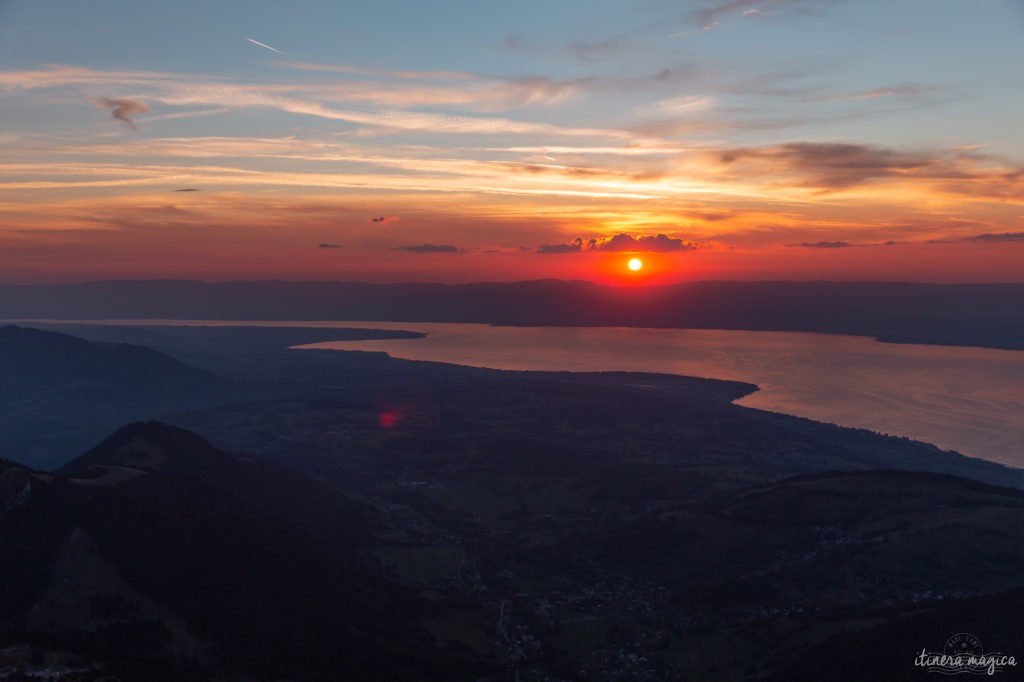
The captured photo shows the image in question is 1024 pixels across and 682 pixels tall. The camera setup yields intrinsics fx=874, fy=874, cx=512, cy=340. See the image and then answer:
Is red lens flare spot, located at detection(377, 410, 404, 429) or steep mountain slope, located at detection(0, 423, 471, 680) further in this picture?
red lens flare spot, located at detection(377, 410, 404, 429)

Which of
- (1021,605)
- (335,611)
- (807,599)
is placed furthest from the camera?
(807,599)

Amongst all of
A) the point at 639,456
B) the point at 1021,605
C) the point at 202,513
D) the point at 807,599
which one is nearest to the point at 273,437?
the point at 639,456

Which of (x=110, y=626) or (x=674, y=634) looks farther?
(x=674, y=634)

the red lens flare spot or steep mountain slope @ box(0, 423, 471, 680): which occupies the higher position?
steep mountain slope @ box(0, 423, 471, 680)

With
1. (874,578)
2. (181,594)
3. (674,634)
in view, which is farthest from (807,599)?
(181,594)

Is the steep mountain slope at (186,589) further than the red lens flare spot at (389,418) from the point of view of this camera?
No

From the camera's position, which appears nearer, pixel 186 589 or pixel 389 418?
pixel 186 589

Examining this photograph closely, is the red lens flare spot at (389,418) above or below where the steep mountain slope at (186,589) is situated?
below

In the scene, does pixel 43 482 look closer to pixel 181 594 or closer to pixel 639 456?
pixel 181 594

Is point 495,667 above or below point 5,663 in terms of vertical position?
below

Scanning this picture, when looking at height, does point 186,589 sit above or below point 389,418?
above

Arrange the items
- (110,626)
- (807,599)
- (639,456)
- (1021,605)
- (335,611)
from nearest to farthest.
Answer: (110,626)
(1021,605)
(335,611)
(807,599)
(639,456)
